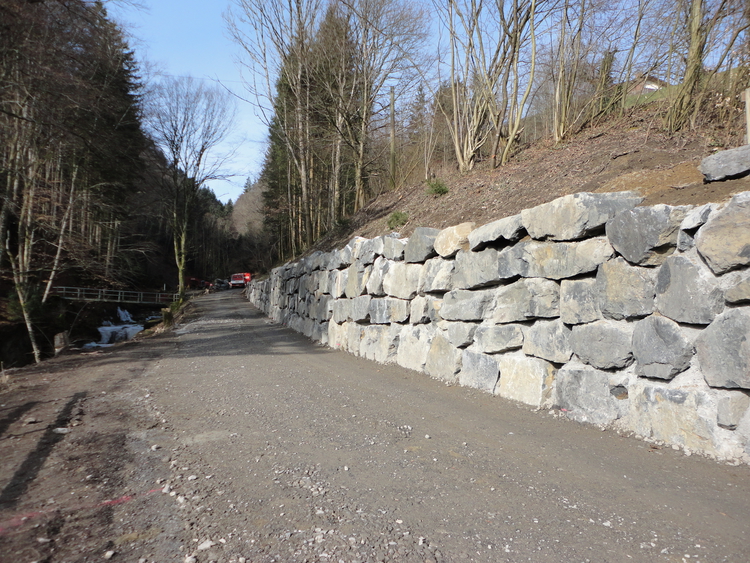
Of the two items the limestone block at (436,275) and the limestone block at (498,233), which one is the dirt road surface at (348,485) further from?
the limestone block at (498,233)

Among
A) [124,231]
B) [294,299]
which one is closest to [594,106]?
[294,299]

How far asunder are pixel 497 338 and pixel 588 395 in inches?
55.0

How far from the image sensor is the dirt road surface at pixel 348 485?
8.55ft

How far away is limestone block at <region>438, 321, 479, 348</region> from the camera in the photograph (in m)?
6.28

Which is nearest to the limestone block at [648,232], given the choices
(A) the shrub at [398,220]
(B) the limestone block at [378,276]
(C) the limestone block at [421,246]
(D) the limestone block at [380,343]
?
(C) the limestone block at [421,246]

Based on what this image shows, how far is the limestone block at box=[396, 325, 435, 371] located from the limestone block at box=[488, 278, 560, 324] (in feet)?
4.77

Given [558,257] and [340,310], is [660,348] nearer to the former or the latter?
[558,257]

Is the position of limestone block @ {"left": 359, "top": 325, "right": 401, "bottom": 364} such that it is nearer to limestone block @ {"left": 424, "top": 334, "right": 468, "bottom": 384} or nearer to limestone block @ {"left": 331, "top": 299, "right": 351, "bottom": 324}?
limestone block @ {"left": 331, "top": 299, "right": 351, "bottom": 324}

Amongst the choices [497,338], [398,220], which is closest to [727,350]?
[497,338]

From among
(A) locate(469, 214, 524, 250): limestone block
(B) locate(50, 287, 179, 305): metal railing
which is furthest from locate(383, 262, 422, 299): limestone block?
(B) locate(50, 287, 179, 305): metal railing

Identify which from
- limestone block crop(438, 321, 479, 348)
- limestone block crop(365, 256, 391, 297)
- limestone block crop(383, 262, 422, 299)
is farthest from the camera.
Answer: limestone block crop(365, 256, 391, 297)

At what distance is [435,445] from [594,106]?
30.5ft

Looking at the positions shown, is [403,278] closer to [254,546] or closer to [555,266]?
[555,266]

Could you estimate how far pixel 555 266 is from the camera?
5105mm
